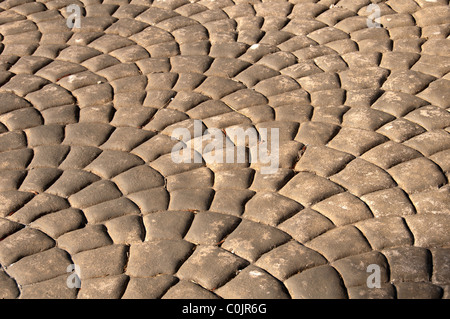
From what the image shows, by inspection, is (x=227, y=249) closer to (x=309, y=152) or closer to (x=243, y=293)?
(x=243, y=293)

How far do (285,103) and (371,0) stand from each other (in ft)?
6.51

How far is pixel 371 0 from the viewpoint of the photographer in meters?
6.14

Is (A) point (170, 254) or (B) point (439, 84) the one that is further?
(B) point (439, 84)

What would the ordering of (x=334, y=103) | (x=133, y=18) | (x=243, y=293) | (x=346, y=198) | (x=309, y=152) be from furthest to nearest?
(x=133, y=18) < (x=334, y=103) < (x=309, y=152) < (x=346, y=198) < (x=243, y=293)

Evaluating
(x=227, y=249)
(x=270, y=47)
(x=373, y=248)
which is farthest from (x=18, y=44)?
(x=373, y=248)

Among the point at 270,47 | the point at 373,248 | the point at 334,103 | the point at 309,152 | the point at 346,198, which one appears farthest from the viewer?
the point at 270,47

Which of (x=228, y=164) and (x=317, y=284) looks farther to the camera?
(x=228, y=164)

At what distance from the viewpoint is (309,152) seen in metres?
4.20

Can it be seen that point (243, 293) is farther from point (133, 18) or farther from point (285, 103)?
point (133, 18)

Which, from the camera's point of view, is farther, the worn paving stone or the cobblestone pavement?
the cobblestone pavement

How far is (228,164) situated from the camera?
162 inches

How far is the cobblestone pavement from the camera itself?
3.31 meters

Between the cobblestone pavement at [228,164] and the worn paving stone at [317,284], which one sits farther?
the cobblestone pavement at [228,164]

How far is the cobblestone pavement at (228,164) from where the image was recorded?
130 inches
